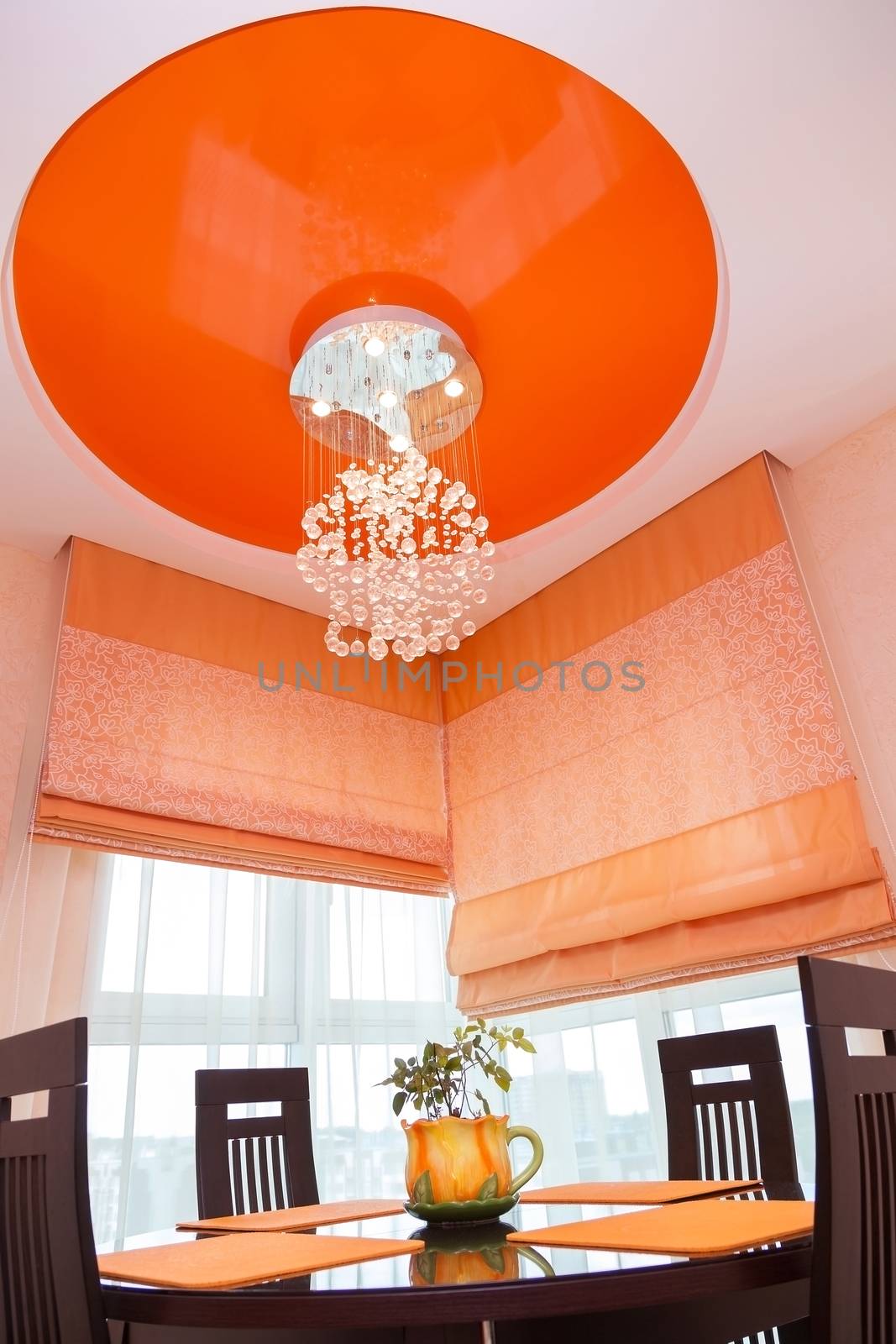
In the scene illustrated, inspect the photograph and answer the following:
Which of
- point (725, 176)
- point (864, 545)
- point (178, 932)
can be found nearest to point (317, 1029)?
point (178, 932)

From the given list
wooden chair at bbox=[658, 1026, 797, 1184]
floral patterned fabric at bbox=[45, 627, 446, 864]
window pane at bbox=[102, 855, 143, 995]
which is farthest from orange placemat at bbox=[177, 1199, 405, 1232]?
floral patterned fabric at bbox=[45, 627, 446, 864]

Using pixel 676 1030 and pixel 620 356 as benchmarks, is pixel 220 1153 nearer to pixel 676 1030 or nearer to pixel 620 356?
pixel 676 1030

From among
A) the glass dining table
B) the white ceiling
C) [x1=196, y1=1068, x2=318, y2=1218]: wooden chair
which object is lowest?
the glass dining table

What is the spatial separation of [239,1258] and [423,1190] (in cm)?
37

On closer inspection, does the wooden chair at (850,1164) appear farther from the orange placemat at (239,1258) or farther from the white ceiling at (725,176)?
the white ceiling at (725,176)

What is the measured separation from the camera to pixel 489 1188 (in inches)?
60.9

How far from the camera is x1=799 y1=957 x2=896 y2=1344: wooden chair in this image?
3.22 ft

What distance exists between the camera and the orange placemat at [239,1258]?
1165mm

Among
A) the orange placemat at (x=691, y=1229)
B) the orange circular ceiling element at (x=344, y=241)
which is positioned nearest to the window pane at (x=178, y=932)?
the orange circular ceiling element at (x=344, y=241)

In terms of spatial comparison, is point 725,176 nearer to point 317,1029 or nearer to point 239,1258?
point 239,1258

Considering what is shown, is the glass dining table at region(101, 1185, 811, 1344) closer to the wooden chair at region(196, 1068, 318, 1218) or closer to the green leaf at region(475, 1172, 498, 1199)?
the green leaf at region(475, 1172, 498, 1199)

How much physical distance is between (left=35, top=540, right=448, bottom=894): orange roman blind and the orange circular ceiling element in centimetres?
60

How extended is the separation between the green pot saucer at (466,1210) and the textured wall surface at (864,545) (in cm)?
185

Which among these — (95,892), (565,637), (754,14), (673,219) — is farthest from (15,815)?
(754,14)
